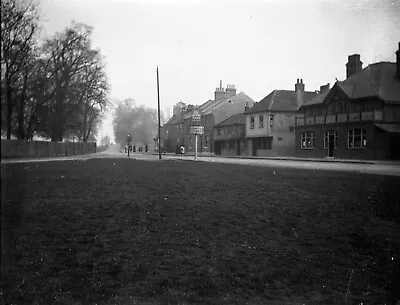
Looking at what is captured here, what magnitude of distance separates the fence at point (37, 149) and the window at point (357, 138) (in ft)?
7.30

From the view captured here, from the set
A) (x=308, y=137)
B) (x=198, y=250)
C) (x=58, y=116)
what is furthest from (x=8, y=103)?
(x=308, y=137)

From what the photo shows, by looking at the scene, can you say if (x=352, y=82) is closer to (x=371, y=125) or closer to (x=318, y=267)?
(x=371, y=125)

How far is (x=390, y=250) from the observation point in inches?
93.4

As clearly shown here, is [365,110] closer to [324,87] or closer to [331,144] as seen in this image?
[324,87]

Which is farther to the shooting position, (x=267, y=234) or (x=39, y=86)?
(x=267, y=234)

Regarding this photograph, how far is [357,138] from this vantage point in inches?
101

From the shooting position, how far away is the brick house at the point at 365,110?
219cm

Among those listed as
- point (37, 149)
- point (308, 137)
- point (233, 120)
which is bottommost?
point (37, 149)

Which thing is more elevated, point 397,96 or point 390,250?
point 397,96

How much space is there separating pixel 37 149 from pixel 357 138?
229cm

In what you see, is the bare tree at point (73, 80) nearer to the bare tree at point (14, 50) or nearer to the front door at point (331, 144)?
the bare tree at point (14, 50)

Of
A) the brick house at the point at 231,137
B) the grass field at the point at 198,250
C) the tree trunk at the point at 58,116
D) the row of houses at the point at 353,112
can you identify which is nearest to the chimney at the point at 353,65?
the row of houses at the point at 353,112

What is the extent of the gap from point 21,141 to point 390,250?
2.52 m

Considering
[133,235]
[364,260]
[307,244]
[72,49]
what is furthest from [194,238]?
[72,49]
